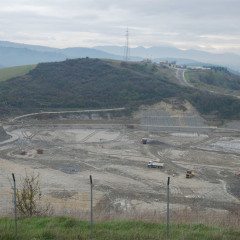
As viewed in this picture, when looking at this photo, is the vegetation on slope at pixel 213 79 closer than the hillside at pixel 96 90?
No

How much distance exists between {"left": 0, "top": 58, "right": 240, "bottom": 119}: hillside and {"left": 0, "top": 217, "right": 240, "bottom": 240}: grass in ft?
175

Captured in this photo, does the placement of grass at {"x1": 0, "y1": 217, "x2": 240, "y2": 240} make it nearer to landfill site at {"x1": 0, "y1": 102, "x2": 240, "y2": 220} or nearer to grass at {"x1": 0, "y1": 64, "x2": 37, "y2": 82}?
landfill site at {"x1": 0, "y1": 102, "x2": 240, "y2": 220}

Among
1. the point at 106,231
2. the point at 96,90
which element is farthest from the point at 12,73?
the point at 106,231

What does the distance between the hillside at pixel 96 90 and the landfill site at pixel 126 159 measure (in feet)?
10.9

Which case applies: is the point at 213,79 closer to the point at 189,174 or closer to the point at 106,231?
the point at 189,174

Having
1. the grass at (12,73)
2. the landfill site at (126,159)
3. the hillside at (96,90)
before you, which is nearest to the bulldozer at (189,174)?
the landfill site at (126,159)

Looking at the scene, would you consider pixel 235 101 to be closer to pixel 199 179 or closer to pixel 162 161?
pixel 162 161

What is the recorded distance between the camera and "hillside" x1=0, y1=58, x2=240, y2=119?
66438 millimetres

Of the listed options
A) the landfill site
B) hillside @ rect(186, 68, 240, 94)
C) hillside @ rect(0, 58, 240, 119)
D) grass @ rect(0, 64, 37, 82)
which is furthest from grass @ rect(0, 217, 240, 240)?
hillside @ rect(186, 68, 240, 94)

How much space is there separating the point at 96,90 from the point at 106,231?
65.1m

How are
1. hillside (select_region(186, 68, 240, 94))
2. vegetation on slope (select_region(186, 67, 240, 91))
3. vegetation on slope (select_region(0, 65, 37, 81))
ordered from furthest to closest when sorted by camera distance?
vegetation on slope (select_region(186, 67, 240, 91))
hillside (select_region(186, 68, 240, 94))
vegetation on slope (select_region(0, 65, 37, 81))

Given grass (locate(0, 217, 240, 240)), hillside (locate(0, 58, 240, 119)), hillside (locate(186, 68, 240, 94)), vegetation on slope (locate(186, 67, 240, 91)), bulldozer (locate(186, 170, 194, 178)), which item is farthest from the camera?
vegetation on slope (locate(186, 67, 240, 91))

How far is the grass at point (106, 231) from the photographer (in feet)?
31.6

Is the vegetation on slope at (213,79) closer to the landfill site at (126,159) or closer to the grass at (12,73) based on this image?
the landfill site at (126,159)
